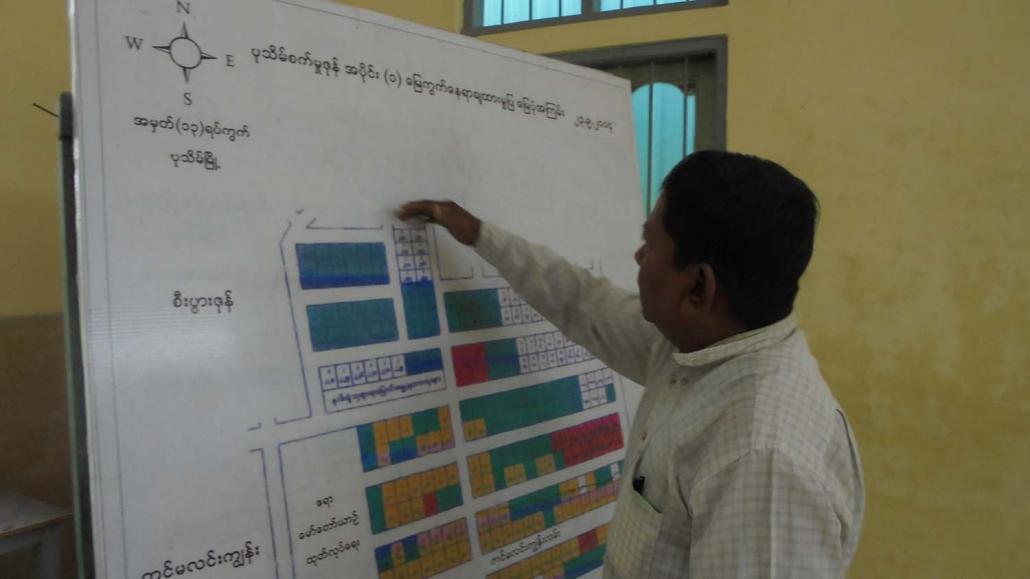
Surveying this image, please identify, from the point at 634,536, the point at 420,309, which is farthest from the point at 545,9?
the point at 634,536

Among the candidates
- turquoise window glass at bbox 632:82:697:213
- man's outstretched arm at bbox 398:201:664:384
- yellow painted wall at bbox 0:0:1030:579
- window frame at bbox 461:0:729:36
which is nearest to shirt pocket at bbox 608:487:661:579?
man's outstretched arm at bbox 398:201:664:384

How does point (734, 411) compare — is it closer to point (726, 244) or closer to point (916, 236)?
point (726, 244)

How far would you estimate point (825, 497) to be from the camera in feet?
2.35

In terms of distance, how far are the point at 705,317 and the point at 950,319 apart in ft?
5.86

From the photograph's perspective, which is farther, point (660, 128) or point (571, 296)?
point (660, 128)

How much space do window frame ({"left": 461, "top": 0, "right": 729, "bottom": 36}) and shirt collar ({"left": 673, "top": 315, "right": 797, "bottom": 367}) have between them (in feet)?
6.20

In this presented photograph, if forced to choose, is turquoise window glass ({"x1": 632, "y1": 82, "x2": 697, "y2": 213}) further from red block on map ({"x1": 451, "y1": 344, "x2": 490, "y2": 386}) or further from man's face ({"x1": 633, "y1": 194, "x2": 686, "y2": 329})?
man's face ({"x1": 633, "y1": 194, "x2": 686, "y2": 329})

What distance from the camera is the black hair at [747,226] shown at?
78 centimetres

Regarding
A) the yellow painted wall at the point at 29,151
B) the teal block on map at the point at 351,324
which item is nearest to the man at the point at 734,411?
the teal block on map at the point at 351,324

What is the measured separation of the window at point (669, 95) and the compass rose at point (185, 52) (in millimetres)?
1848

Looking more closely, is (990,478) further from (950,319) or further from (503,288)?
(503,288)

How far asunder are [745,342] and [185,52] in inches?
33.3

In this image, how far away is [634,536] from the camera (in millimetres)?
904

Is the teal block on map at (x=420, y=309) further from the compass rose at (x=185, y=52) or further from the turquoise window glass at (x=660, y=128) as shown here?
the turquoise window glass at (x=660, y=128)
